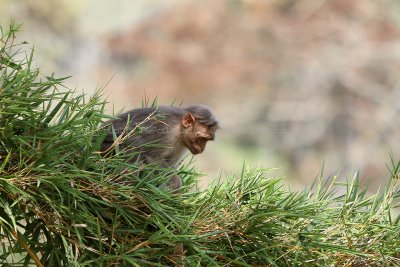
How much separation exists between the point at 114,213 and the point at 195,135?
144 cm

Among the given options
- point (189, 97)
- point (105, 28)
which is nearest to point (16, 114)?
point (189, 97)

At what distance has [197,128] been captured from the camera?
4.58 m

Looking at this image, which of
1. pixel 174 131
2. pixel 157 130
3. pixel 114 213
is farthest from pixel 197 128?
pixel 114 213

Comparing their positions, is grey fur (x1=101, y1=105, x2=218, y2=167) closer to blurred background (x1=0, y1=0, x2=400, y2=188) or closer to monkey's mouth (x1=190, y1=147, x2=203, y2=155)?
monkey's mouth (x1=190, y1=147, x2=203, y2=155)

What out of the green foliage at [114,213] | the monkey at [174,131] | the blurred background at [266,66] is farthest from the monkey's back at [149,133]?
the blurred background at [266,66]

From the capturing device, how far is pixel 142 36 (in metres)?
14.8

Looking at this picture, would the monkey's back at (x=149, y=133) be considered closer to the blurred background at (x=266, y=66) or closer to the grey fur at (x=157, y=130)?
the grey fur at (x=157, y=130)

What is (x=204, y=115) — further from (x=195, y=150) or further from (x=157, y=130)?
(x=157, y=130)

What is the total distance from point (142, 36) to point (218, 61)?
1439 millimetres

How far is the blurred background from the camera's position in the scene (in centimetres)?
1462

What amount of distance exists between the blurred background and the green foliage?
35.3 feet

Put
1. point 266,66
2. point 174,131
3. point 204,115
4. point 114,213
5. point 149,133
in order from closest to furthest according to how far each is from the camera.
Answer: point 114,213
point 149,133
point 174,131
point 204,115
point 266,66

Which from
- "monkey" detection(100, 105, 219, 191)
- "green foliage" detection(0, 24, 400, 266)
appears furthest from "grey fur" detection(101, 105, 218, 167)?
"green foliage" detection(0, 24, 400, 266)

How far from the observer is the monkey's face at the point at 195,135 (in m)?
4.53
